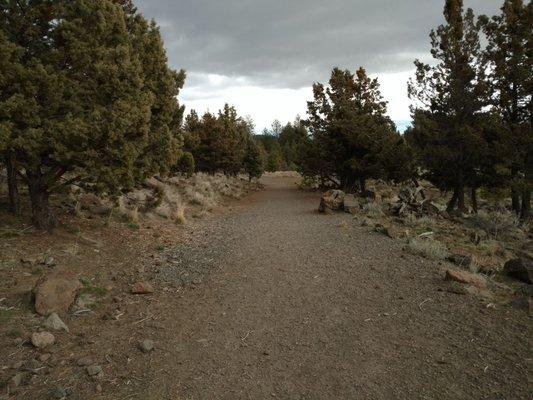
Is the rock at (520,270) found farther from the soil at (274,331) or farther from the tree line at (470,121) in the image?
the tree line at (470,121)

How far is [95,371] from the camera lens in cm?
464

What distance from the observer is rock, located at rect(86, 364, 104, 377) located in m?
4.60

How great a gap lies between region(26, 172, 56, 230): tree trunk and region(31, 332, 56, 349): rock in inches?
186

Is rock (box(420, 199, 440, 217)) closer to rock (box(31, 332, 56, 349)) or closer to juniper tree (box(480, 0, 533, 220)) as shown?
juniper tree (box(480, 0, 533, 220))

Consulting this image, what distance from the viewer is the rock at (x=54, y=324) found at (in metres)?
5.52

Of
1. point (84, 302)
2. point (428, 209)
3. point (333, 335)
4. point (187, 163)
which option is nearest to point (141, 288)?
point (84, 302)

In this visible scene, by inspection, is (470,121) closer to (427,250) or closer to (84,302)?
(427,250)

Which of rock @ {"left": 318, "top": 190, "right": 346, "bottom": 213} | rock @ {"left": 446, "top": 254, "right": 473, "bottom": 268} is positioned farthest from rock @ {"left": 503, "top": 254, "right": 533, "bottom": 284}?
rock @ {"left": 318, "top": 190, "right": 346, "bottom": 213}

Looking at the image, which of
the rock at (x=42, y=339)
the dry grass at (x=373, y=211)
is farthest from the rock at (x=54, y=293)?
the dry grass at (x=373, y=211)

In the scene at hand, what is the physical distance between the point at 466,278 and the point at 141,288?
18.4 feet

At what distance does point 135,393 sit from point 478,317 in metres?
4.61

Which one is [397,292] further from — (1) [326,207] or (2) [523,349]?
(1) [326,207]

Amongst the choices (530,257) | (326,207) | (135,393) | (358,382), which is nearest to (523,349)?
(358,382)

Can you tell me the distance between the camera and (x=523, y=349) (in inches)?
191
